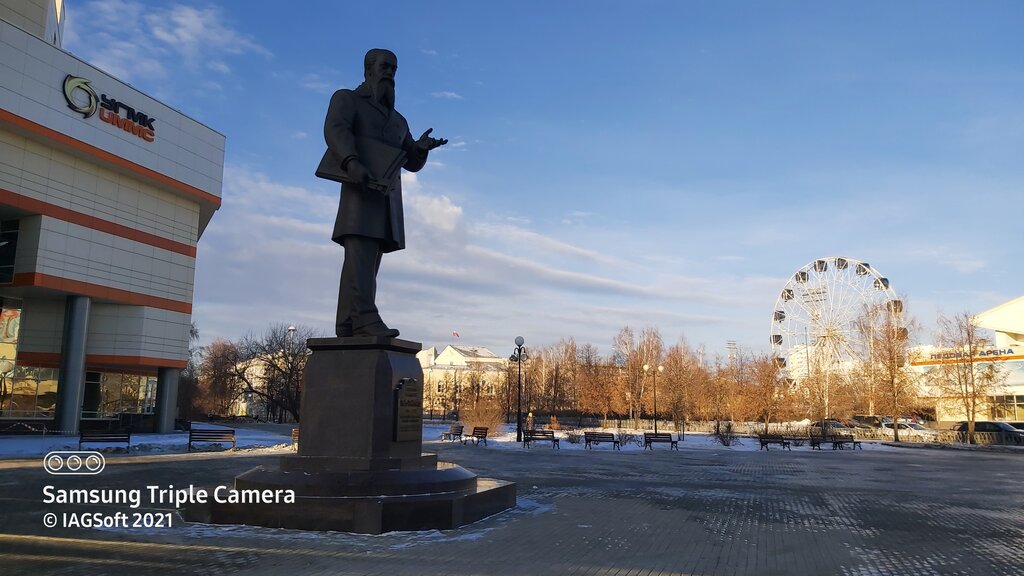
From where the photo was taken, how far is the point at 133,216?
35.5 m

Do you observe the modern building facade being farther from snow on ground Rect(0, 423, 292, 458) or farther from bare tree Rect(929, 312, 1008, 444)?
bare tree Rect(929, 312, 1008, 444)

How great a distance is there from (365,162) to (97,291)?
29.5 m

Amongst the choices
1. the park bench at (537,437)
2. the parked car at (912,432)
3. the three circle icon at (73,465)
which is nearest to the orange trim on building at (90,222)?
the three circle icon at (73,465)

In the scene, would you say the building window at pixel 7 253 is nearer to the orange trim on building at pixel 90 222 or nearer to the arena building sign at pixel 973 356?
the orange trim on building at pixel 90 222

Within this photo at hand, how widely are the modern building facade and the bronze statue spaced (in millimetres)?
26691

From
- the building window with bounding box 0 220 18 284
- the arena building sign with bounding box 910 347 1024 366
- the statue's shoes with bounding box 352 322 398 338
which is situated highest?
the building window with bounding box 0 220 18 284

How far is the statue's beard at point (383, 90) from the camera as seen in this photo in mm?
10398

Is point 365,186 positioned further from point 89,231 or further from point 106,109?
point 106,109

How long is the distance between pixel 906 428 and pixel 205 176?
1971 inches

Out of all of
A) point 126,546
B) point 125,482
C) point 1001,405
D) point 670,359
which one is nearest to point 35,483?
point 125,482

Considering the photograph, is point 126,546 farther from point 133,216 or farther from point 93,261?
point 133,216

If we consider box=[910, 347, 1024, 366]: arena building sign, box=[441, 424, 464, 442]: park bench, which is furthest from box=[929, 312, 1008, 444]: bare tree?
box=[441, 424, 464, 442]: park bench

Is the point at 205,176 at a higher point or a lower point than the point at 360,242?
higher

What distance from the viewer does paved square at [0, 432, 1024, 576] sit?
6.69 m
